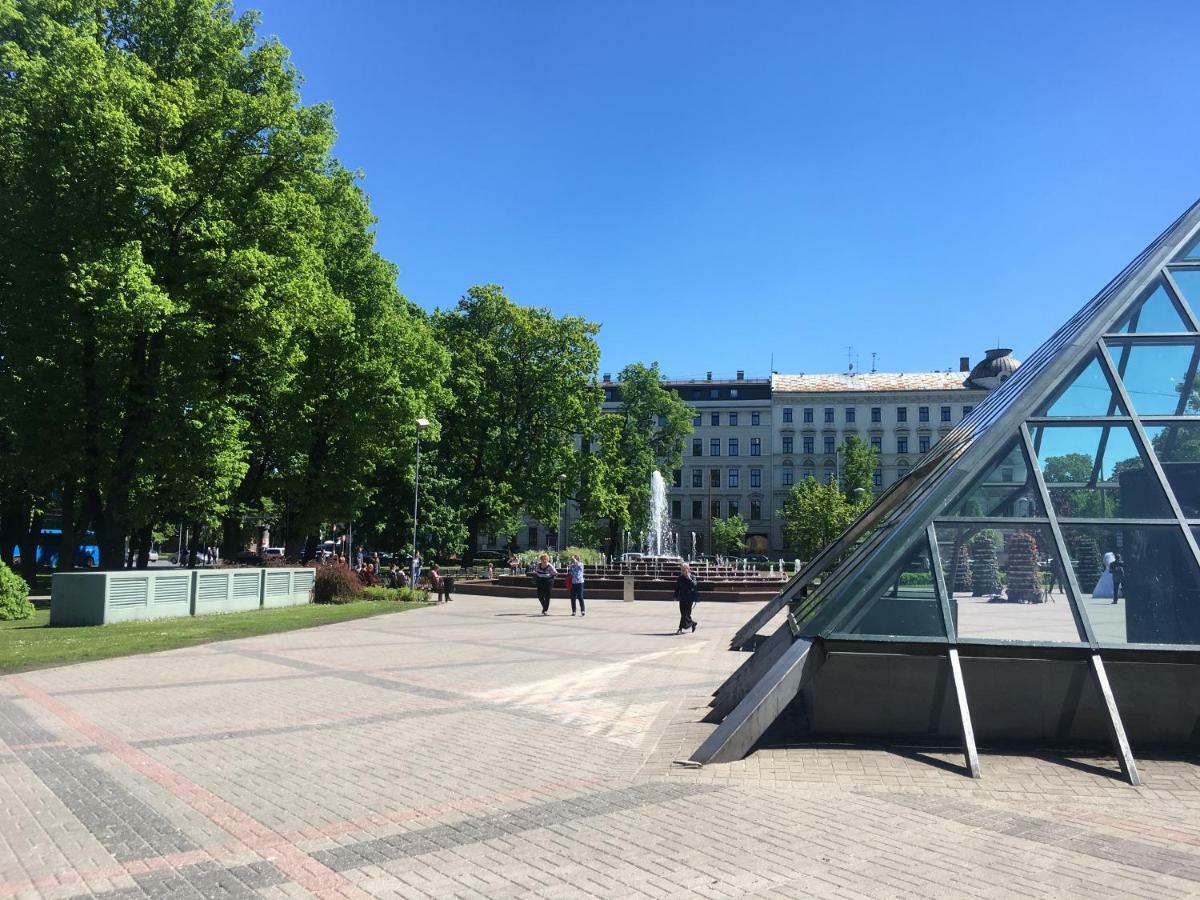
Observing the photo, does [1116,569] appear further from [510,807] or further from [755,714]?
[510,807]

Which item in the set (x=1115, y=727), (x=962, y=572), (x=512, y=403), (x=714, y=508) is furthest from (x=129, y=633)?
(x=714, y=508)

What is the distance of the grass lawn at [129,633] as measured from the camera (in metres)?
13.9

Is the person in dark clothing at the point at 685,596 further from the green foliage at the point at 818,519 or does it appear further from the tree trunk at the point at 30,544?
the green foliage at the point at 818,519

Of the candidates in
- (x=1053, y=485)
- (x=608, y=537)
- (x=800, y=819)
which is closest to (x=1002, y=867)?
(x=800, y=819)

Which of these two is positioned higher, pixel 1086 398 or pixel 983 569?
pixel 1086 398

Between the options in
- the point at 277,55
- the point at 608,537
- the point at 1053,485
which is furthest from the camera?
the point at 608,537

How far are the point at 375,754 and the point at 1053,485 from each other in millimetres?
7386

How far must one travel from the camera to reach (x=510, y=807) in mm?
6312

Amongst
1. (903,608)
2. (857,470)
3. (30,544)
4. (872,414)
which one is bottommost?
(30,544)

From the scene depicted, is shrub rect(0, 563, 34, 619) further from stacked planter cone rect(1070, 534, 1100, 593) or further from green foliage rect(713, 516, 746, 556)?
green foliage rect(713, 516, 746, 556)

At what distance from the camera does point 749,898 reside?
15.2ft

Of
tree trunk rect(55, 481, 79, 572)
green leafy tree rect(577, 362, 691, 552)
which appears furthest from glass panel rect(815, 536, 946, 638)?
green leafy tree rect(577, 362, 691, 552)

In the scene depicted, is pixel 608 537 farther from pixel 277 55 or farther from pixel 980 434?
pixel 980 434

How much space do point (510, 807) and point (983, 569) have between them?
17.1 ft
